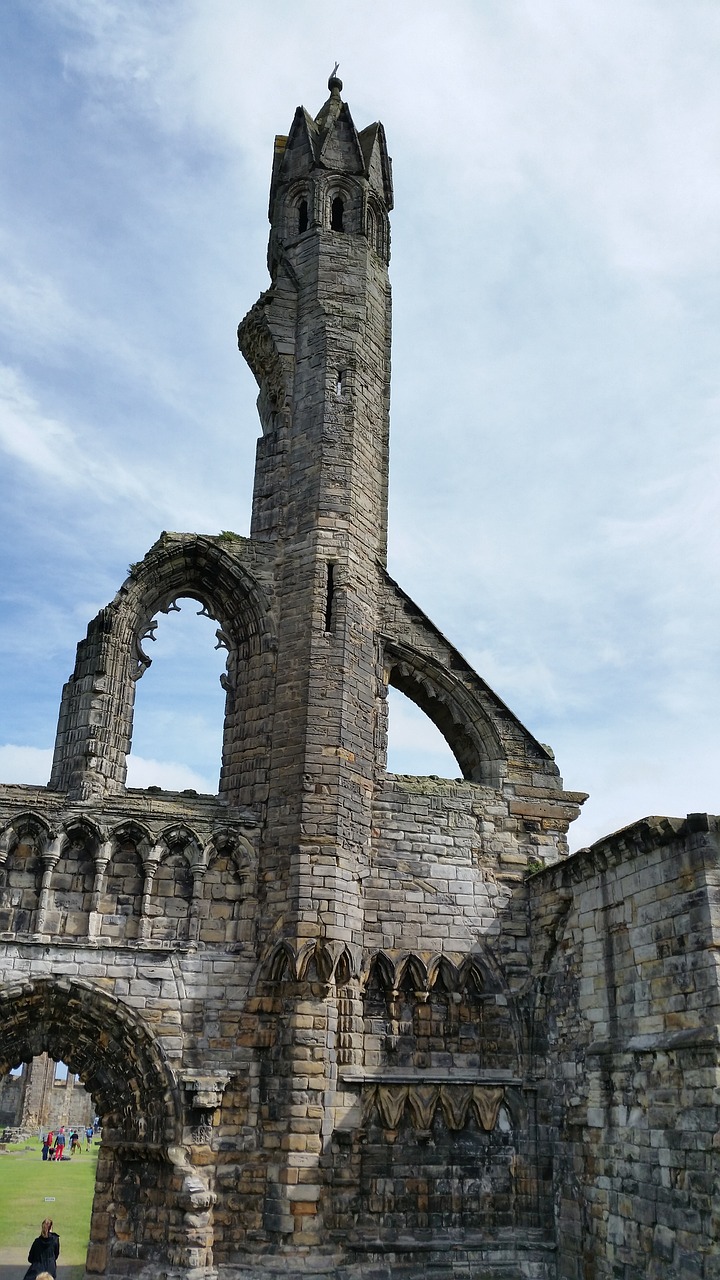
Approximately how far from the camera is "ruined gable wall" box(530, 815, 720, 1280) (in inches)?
358

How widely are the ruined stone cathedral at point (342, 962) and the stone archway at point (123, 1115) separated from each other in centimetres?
3

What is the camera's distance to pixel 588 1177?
10.9m

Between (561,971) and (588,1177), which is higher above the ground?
(561,971)

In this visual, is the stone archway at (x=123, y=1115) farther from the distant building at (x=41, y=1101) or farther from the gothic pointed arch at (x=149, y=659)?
the distant building at (x=41, y=1101)

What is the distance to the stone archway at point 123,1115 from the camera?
35.8 ft

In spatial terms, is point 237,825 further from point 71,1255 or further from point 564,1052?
point 71,1255

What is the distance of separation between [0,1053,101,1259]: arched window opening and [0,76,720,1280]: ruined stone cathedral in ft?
7.04

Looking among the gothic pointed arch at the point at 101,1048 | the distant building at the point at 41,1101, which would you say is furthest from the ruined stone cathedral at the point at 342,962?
the distant building at the point at 41,1101

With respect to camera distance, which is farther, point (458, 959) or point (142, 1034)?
point (458, 959)

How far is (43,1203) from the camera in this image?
16.2 metres

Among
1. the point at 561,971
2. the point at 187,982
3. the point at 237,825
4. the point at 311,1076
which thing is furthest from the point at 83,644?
the point at 561,971

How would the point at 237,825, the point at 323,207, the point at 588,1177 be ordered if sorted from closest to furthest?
1. the point at 588,1177
2. the point at 237,825
3. the point at 323,207

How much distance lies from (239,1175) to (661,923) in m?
5.39

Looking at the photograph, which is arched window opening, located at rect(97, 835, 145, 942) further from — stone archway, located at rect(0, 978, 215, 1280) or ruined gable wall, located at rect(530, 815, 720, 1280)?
ruined gable wall, located at rect(530, 815, 720, 1280)
